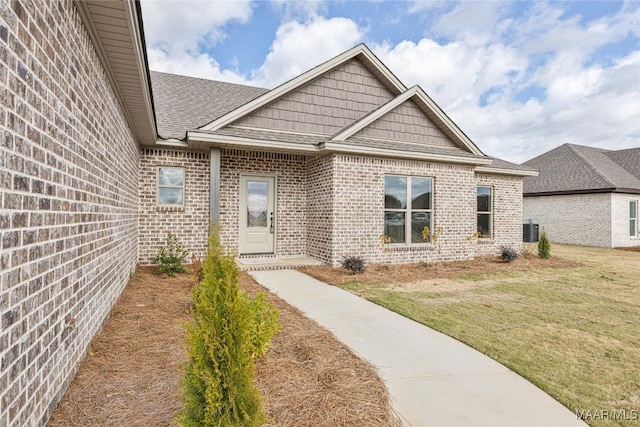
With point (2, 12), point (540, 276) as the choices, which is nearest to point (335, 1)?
point (540, 276)

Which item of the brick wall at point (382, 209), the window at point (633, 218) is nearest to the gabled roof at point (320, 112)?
the brick wall at point (382, 209)

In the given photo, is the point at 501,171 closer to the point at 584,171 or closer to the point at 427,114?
the point at 427,114

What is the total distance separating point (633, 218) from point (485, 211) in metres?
11.6

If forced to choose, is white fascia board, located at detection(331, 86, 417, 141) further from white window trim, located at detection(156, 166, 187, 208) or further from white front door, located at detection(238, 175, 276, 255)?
white window trim, located at detection(156, 166, 187, 208)

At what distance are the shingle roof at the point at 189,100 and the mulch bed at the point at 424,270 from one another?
214 inches

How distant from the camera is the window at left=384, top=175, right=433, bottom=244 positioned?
9.94 meters

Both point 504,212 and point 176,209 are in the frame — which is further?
point 504,212

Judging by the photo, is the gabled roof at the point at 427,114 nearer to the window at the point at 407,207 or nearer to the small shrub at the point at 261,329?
the window at the point at 407,207

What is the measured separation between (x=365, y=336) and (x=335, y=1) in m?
11.1

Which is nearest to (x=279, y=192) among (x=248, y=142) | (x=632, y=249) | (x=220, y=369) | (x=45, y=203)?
(x=248, y=142)

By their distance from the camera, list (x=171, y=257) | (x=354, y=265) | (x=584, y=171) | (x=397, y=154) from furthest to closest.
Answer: (x=584, y=171) → (x=397, y=154) → (x=354, y=265) → (x=171, y=257)

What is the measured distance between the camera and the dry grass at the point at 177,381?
240cm

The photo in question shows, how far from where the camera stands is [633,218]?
58.4ft

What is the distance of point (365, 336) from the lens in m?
4.25
